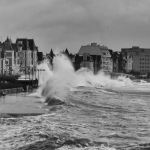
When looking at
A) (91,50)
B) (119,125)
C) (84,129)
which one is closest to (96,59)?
(91,50)

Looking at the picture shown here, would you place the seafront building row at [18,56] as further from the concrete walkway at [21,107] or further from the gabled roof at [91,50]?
the concrete walkway at [21,107]

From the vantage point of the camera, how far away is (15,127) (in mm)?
23922

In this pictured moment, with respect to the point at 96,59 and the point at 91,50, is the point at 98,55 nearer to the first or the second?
the point at 96,59

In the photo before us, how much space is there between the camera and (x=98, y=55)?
525 ft

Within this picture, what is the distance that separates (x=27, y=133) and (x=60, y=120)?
5.28 meters

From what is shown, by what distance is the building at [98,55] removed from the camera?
510 ft

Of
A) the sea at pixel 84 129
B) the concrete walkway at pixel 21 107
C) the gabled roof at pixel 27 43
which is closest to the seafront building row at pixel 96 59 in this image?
the gabled roof at pixel 27 43

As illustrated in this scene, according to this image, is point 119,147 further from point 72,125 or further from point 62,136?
point 72,125

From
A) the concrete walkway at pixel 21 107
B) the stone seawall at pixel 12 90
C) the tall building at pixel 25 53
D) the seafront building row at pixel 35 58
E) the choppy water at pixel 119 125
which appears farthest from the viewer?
the tall building at pixel 25 53

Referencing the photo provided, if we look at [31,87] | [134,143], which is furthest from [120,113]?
[31,87]

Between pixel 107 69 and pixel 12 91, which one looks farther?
pixel 107 69

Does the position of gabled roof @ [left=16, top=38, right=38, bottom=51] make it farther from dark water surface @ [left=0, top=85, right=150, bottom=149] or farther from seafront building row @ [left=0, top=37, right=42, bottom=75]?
dark water surface @ [left=0, top=85, right=150, bottom=149]

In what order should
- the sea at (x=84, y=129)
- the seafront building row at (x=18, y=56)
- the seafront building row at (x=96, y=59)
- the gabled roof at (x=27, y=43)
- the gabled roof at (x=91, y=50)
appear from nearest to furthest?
1. the sea at (x=84, y=129)
2. the seafront building row at (x=18, y=56)
3. the gabled roof at (x=27, y=43)
4. the seafront building row at (x=96, y=59)
5. the gabled roof at (x=91, y=50)

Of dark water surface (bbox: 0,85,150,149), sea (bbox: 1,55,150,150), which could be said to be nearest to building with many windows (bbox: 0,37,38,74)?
sea (bbox: 1,55,150,150)
